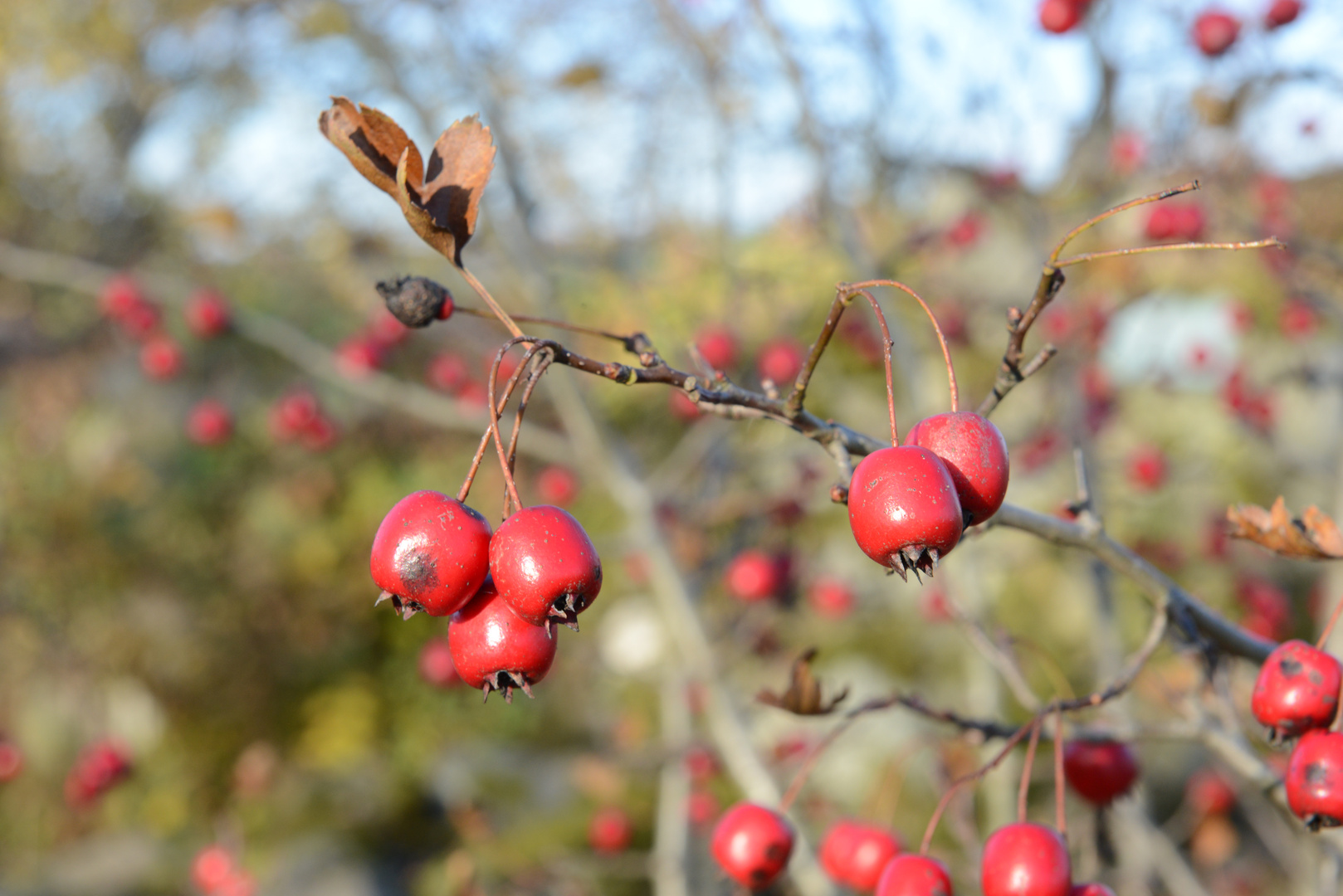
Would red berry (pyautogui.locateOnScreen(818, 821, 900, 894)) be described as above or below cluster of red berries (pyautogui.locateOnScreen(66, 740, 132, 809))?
below

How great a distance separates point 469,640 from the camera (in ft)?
2.96

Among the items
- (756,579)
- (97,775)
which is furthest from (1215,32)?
(97,775)

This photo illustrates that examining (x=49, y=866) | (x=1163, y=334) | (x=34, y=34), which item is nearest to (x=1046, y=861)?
(x=49, y=866)

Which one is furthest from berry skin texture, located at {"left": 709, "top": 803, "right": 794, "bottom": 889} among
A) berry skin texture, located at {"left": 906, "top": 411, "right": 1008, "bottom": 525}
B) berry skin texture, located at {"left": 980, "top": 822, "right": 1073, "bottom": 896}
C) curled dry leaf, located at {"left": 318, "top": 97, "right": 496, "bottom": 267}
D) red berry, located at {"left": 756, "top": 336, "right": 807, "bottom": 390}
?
red berry, located at {"left": 756, "top": 336, "right": 807, "bottom": 390}

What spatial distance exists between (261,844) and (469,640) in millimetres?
5725

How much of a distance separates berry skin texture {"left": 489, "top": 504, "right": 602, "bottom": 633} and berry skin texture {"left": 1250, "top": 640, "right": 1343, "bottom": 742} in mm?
833

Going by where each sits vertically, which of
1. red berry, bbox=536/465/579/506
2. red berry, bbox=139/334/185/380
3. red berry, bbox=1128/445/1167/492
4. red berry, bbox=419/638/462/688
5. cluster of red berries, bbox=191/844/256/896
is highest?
red berry, bbox=1128/445/1167/492

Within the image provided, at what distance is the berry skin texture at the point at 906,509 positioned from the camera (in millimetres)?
780

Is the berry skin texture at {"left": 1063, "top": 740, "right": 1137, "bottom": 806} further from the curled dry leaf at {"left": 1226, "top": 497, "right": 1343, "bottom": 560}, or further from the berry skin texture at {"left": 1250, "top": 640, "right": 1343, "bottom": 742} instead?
the curled dry leaf at {"left": 1226, "top": 497, "right": 1343, "bottom": 560}

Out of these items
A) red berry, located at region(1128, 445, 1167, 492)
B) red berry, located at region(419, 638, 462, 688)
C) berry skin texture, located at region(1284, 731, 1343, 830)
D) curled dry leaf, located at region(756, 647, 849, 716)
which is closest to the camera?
berry skin texture, located at region(1284, 731, 1343, 830)

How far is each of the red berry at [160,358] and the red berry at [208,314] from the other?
0.40 m

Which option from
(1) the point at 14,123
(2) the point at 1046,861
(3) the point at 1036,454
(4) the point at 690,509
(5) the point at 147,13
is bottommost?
(2) the point at 1046,861

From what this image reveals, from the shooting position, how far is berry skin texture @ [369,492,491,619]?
0.85 metres

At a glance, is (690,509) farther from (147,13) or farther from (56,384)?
(147,13)
